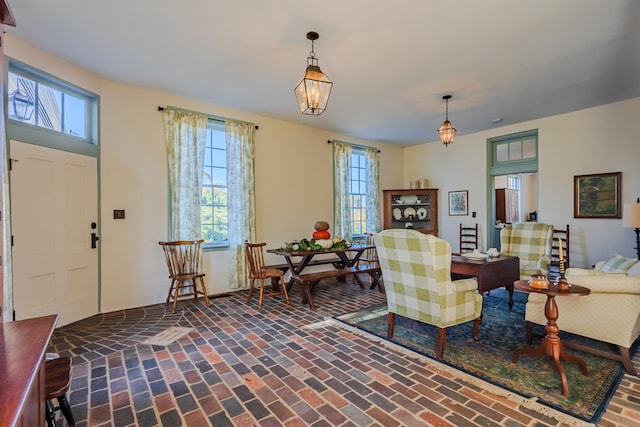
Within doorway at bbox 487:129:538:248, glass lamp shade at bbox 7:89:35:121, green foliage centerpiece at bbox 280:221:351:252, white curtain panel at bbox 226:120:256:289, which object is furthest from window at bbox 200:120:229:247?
doorway at bbox 487:129:538:248

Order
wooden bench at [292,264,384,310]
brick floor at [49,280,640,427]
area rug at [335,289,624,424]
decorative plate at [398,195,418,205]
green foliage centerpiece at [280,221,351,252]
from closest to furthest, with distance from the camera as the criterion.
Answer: brick floor at [49,280,640,427] < area rug at [335,289,624,424] < wooden bench at [292,264,384,310] < green foliage centerpiece at [280,221,351,252] < decorative plate at [398,195,418,205]

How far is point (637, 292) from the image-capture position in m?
2.19

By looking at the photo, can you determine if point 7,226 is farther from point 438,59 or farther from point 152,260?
point 438,59

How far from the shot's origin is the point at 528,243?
4414mm

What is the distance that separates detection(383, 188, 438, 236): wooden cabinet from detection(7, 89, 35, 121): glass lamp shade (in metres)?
5.72

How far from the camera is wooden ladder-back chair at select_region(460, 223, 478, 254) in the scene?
241 inches

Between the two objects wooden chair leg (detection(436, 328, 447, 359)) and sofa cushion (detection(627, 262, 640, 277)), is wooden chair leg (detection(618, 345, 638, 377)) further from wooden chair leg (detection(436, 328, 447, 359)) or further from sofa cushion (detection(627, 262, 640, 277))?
wooden chair leg (detection(436, 328, 447, 359))

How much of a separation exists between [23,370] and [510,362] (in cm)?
292

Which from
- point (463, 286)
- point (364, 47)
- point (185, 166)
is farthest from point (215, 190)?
point (463, 286)

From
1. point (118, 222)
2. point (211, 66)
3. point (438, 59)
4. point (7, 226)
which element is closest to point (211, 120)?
point (211, 66)

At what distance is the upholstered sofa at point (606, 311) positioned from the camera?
7.30 feet

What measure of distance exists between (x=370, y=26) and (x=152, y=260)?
3.79m

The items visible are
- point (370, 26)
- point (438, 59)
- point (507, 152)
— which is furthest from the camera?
point (507, 152)

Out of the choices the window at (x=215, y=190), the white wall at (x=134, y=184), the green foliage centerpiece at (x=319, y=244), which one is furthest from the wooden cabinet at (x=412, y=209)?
the window at (x=215, y=190)
